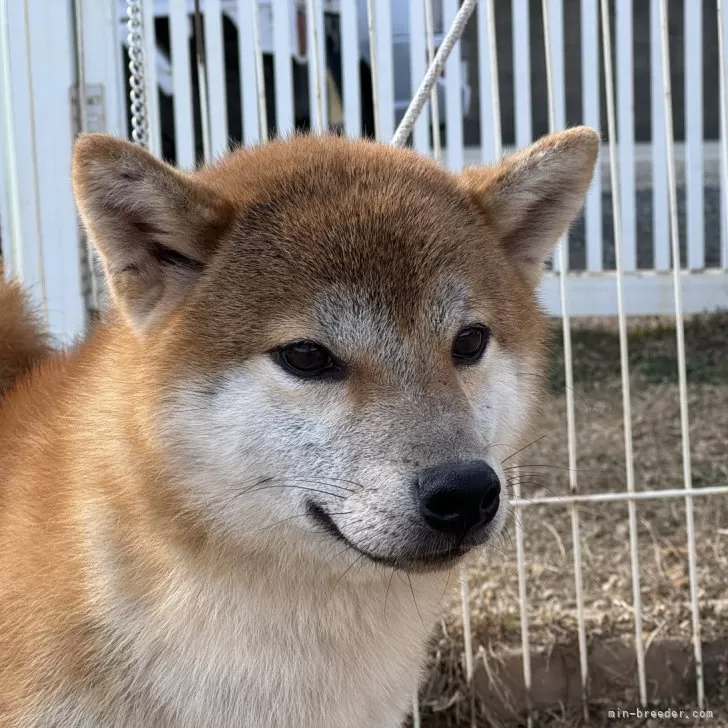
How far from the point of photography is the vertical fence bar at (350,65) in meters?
5.24

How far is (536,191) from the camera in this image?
216 centimetres

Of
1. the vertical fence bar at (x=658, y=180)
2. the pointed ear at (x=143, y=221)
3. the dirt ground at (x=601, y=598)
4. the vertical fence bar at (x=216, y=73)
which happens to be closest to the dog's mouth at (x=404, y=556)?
the pointed ear at (x=143, y=221)

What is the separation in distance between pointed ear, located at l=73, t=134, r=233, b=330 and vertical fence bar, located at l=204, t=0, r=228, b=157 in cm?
286

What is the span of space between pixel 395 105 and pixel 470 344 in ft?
13.6

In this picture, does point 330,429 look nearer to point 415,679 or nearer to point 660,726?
point 415,679

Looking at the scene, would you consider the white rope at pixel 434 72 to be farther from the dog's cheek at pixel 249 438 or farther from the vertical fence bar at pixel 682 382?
the dog's cheek at pixel 249 438

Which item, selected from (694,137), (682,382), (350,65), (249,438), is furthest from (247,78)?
(249,438)

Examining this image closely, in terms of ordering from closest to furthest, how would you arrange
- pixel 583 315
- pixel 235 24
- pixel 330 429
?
pixel 330 429 → pixel 235 24 → pixel 583 315

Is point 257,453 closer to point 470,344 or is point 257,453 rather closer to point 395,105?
point 470,344

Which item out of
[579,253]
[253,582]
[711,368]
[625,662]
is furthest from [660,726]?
[579,253]

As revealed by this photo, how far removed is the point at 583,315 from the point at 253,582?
451 cm

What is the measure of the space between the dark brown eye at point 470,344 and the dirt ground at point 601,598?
99 cm

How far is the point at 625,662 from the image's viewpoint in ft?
11.2

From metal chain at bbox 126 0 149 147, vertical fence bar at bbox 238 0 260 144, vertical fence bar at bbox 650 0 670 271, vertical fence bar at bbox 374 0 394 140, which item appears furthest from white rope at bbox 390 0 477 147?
vertical fence bar at bbox 650 0 670 271
